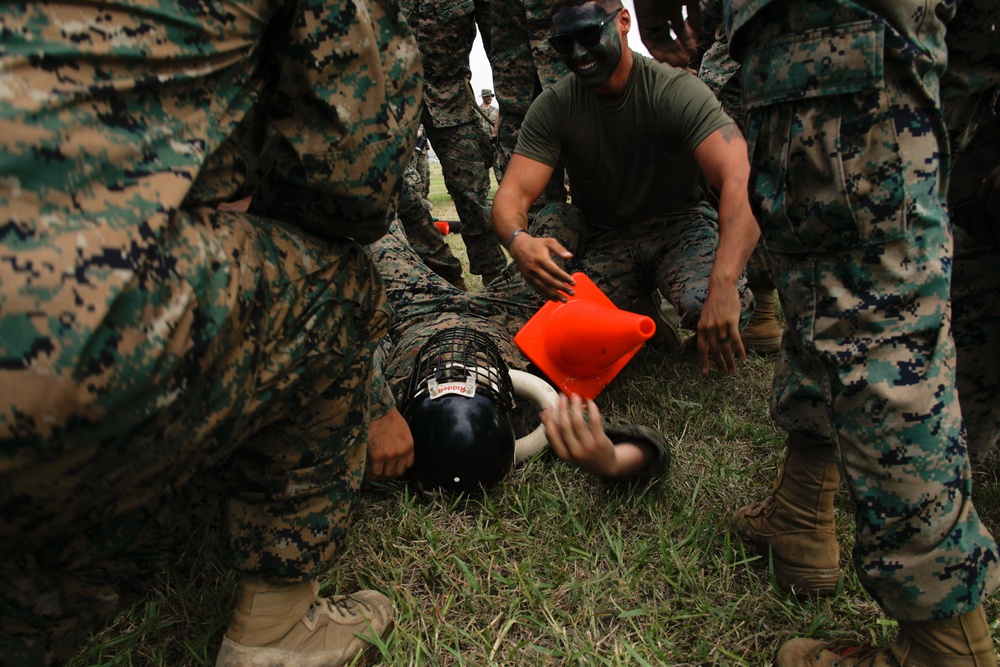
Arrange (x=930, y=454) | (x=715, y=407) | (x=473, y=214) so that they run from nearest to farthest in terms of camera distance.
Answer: (x=930, y=454) → (x=715, y=407) → (x=473, y=214)

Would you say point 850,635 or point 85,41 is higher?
point 85,41

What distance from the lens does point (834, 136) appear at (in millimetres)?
1063

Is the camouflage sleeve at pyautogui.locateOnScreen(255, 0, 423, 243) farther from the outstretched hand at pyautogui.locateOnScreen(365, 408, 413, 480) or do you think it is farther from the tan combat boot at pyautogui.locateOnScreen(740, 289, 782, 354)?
the tan combat boot at pyautogui.locateOnScreen(740, 289, 782, 354)

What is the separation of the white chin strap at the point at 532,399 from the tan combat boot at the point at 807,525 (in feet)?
2.51

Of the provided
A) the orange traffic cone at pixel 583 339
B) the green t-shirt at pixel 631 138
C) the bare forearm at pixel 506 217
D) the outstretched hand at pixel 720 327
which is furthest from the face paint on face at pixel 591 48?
the outstretched hand at pixel 720 327

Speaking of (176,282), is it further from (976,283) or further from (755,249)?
(755,249)

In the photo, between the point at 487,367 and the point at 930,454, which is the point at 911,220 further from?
the point at 487,367

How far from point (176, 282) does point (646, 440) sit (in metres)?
1.38

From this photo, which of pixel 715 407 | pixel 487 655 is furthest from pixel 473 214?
pixel 487 655

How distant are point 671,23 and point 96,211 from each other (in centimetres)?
270

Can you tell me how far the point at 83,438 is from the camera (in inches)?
32.2

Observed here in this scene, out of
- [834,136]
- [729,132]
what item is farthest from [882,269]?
[729,132]

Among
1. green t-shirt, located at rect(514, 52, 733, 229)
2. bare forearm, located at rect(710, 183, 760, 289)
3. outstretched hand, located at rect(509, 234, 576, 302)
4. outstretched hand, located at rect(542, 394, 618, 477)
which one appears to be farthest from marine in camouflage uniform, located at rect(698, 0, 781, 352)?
outstretched hand, located at rect(542, 394, 618, 477)

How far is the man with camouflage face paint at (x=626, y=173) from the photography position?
2.49 m
